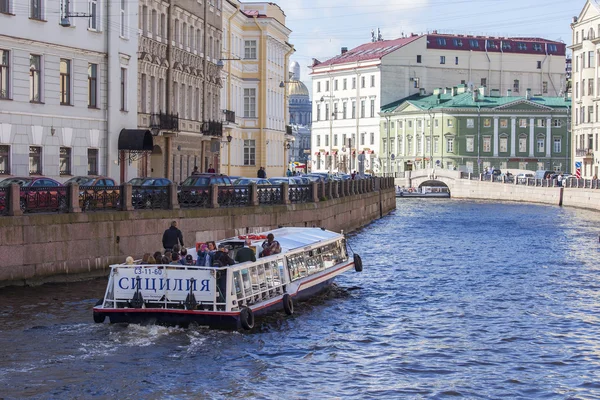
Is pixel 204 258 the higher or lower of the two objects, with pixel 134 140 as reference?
lower

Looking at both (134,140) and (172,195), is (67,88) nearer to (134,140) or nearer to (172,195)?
(134,140)

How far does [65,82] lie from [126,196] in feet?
30.1

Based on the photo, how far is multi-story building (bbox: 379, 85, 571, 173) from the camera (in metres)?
120

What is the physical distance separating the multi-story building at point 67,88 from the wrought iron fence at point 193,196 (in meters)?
5.76

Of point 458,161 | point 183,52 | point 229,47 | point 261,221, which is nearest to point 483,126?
point 458,161

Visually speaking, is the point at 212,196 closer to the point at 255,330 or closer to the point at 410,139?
the point at 255,330

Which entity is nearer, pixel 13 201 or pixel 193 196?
pixel 13 201

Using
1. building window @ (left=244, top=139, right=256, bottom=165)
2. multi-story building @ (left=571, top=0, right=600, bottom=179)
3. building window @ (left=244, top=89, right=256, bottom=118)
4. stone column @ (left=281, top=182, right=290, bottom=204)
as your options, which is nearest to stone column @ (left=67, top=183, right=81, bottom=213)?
stone column @ (left=281, top=182, right=290, bottom=204)

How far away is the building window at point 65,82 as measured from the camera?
1511 inches

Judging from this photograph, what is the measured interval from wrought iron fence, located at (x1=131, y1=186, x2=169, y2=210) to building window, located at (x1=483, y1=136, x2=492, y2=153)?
299 ft

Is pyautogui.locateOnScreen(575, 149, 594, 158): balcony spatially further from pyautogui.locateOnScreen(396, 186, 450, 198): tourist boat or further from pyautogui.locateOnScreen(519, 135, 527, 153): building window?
pyautogui.locateOnScreen(519, 135, 527, 153): building window

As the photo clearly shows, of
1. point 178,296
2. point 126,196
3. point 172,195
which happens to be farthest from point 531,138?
point 178,296

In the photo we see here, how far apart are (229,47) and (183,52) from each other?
674 inches

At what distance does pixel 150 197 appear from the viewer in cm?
3250
